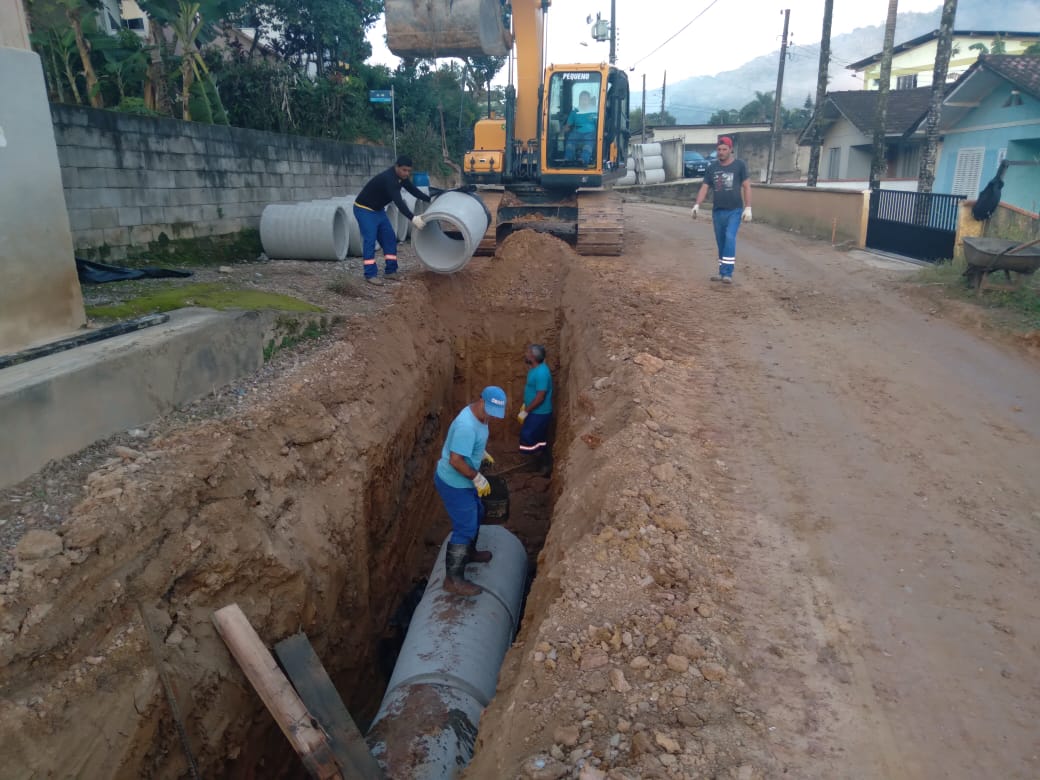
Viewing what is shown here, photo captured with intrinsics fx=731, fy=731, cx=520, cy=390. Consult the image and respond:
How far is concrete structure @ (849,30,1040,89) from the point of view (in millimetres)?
38119

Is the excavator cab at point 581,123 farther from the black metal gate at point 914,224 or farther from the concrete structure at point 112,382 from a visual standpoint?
the concrete structure at point 112,382

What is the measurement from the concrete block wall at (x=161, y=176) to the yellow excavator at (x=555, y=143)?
11.6 feet

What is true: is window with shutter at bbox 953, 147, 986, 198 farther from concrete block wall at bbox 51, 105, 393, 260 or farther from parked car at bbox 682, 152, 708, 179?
concrete block wall at bbox 51, 105, 393, 260

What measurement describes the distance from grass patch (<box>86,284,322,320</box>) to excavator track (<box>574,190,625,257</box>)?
537 cm

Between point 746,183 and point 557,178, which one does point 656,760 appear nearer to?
point 746,183

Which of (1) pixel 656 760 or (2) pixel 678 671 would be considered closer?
(1) pixel 656 760

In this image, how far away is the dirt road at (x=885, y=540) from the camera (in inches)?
122

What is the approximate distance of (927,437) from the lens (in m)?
5.66

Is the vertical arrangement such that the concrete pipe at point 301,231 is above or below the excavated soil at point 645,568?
above

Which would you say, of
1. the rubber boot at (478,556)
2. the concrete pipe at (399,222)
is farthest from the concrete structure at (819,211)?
the rubber boot at (478,556)

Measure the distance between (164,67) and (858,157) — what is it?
1018 inches

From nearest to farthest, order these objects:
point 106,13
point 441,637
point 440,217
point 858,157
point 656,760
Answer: point 656,760, point 441,637, point 440,217, point 106,13, point 858,157

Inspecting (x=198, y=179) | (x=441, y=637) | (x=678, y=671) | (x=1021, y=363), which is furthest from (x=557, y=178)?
(x=678, y=671)

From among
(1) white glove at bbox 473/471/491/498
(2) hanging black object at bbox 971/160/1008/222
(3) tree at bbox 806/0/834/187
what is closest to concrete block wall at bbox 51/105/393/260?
(1) white glove at bbox 473/471/491/498
